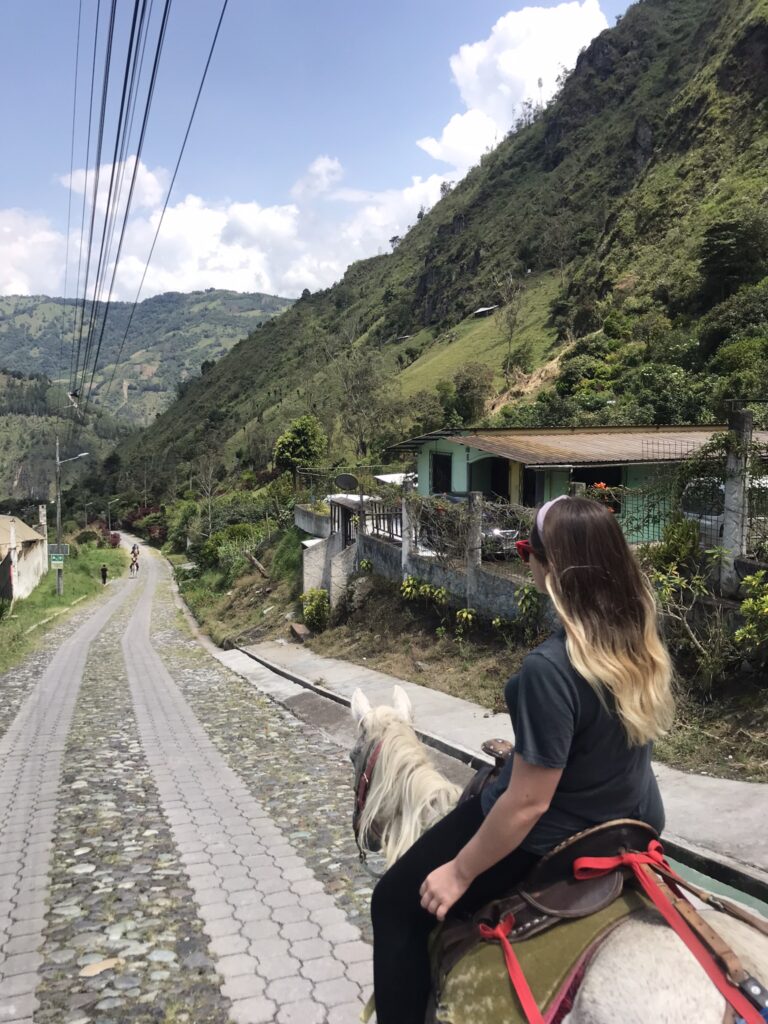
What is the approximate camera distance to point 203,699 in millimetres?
12883

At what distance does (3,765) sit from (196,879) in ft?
16.5

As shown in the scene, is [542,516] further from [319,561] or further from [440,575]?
[319,561]

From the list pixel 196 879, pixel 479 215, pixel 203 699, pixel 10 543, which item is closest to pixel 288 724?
pixel 203 699

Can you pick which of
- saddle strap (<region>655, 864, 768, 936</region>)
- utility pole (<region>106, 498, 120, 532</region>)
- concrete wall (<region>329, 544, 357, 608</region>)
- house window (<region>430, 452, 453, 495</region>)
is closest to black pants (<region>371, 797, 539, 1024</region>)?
saddle strap (<region>655, 864, 768, 936</region>)

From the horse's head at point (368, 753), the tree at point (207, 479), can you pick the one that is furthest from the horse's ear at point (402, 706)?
the tree at point (207, 479)

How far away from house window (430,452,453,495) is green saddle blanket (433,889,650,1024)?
2242cm

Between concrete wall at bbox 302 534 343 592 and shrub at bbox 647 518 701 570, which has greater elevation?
shrub at bbox 647 518 701 570

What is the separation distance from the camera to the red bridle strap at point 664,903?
175 cm

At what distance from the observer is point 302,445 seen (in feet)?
171

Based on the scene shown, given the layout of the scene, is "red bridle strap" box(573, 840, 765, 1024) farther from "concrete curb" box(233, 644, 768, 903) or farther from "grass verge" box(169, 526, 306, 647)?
"grass verge" box(169, 526, 306, 647)

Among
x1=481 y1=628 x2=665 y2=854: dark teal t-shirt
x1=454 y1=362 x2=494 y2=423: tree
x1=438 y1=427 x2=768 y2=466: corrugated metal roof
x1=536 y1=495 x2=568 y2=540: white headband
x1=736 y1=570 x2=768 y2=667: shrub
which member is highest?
x1=454 y1=362 x2=494 y2=423: tree

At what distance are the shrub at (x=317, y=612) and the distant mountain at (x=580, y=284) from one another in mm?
17690

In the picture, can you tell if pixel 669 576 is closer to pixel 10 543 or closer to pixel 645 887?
pixel 645 887

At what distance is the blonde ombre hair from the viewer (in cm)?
199
